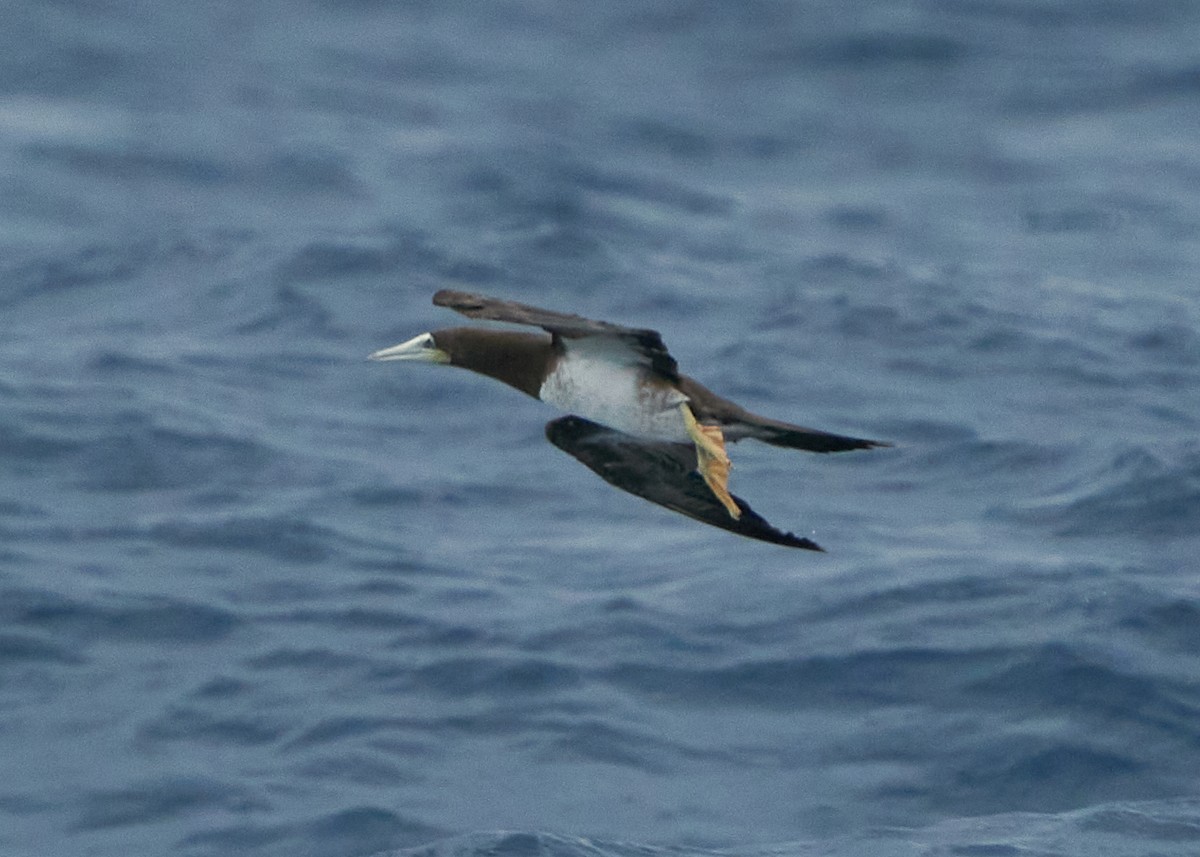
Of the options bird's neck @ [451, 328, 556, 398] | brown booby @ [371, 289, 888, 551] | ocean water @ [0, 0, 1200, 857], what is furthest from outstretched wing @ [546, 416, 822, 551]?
ocean water @ [0, 0, 1200, 857]

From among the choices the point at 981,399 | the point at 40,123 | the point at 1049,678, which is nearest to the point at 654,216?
the point at 981,399

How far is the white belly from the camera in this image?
8805 millimetres

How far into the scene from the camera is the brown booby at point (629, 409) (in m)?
8.38

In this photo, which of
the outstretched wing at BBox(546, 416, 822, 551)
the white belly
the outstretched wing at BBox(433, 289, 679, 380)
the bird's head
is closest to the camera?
the outstretched wing at BBox(433, 289, 679, 380)

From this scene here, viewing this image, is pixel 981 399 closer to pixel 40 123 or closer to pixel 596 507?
pixel 596 507

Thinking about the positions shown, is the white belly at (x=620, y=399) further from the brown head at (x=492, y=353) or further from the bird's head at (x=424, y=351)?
the bird's head at (x=424, y=351)

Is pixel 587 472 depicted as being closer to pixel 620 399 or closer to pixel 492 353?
pixel 492 353

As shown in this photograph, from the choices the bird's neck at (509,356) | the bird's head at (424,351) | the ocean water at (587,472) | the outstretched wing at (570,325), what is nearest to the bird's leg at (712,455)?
the outstretched wing at (570,325)

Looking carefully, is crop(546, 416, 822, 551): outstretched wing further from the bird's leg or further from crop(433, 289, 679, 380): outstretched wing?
crop(433, 289, 679, 380): outstretched wing

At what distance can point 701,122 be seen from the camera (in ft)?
88.9

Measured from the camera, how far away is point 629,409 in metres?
8.79

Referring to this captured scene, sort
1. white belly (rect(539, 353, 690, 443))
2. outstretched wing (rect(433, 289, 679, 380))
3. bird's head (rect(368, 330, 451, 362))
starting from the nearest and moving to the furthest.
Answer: outstretched wing (rect(433, 289, 679, 380)) < white belly (rect(539, 353, 690, 443)) < bird's head (rect(368, 330, 451, 362))

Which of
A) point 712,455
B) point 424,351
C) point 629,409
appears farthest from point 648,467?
point 424,351

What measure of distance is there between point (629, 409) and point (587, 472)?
27.6ft
